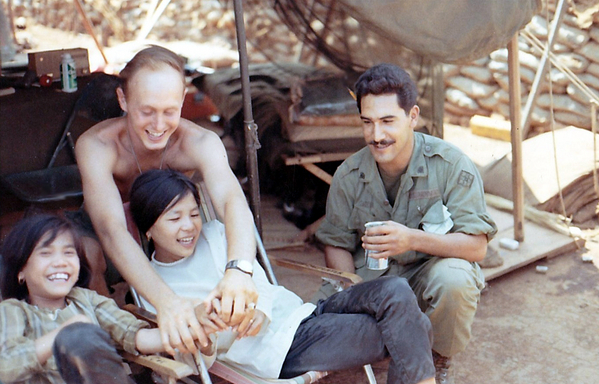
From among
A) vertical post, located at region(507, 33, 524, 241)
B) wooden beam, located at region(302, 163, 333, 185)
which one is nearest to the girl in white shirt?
wooden beam, located at region(302, 163, 333, 185)

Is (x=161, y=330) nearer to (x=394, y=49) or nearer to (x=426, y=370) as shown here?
(x=426, y=370)

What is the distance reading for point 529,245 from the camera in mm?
4922

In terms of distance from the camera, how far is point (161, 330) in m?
2.45

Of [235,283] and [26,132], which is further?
[26,132]

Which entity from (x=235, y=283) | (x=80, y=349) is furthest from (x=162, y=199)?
(x=80, y=349)

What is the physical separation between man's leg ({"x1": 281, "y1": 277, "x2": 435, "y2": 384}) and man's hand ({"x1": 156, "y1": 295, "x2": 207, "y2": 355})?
48cm

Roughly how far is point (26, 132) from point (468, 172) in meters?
3.99

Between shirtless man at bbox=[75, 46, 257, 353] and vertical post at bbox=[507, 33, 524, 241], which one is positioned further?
vertical post at bbox=[507, 33, 524, 241]

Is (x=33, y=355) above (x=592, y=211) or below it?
above

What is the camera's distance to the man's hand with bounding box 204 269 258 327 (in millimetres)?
2494

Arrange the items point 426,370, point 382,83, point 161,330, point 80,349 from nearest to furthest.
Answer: point 80,349 → point 161,330 → point 426,370 → point 382,83

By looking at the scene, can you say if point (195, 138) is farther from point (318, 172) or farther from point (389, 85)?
point (318, 172)

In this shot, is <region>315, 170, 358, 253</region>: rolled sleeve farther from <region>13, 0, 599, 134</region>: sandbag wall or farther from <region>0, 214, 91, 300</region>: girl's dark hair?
<region>13, 0, 599, 134</region>: sandbag wall

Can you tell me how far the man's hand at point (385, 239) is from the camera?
2.97 metres
